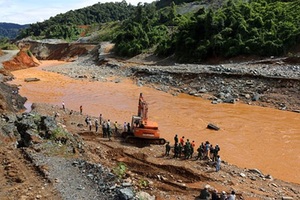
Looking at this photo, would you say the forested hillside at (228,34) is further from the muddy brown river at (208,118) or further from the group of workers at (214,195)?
the group of workers at (214,195)

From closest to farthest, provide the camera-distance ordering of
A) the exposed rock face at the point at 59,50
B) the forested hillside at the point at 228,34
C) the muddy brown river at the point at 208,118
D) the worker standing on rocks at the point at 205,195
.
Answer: the worker standing on rocks at the point at 205,195, the muddy brown river at the point at 208,118, the forested hillside at the point at 228,34, the exposed rock face at the point at 59,50

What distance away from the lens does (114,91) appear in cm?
3978

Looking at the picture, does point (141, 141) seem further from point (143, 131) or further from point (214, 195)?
point (214, 195)

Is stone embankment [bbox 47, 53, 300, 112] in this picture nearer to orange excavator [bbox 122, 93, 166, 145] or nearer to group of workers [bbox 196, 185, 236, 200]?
orange excavator [bbox 122, 93, 166, 145]

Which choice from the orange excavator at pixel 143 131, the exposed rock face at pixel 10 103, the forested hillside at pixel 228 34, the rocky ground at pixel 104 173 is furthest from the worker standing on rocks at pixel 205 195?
the forested hillside at pixel 228 34

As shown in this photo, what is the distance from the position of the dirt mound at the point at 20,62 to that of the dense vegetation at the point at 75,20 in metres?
33.6

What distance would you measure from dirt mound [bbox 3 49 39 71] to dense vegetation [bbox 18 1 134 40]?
33.6 m

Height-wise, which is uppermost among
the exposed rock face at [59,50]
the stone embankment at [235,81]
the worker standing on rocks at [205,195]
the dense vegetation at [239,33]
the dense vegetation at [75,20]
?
the dense vegetation at [75,20]

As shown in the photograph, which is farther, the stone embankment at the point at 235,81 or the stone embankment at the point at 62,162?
the stone embankment at the point at 235,81

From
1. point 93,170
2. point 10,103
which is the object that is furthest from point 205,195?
point 10,103

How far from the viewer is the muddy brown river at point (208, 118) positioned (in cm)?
2042

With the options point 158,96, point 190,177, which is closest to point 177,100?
point 158,96

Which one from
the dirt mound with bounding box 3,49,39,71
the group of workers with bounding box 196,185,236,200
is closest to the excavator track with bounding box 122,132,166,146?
the group of workers with bounding box 196,185,236,200

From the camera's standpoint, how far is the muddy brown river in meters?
20.4
